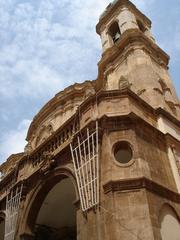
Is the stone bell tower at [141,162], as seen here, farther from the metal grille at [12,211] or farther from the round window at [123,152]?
the metal grille at [12,211]

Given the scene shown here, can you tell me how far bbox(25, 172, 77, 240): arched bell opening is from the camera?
1322 centimetres

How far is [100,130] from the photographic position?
11555 mm

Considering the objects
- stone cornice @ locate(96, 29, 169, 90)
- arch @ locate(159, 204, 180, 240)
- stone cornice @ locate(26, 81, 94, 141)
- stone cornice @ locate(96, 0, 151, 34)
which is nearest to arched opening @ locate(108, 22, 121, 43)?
stone cornice @ locate(96, 0, 151, 34)

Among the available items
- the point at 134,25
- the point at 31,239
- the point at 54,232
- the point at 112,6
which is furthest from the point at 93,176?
the point at 112,6

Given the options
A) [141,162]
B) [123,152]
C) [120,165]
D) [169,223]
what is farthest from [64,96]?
[169,223]

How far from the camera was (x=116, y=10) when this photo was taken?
25203 mm

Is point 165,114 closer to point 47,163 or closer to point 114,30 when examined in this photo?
point 47,163

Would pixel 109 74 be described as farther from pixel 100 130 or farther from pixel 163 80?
pixel 100 130

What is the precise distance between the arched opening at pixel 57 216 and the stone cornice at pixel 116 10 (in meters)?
15.4

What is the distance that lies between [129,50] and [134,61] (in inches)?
51.1

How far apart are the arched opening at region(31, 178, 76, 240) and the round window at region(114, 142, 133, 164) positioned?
354cm

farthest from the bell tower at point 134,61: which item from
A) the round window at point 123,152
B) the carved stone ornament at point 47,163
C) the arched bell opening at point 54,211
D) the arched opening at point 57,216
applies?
the arched opening at point 57,216

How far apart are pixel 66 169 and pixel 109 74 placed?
9537 mm

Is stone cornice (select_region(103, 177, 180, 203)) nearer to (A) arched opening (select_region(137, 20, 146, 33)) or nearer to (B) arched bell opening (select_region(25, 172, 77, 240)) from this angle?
(B) arched bell opening (select_region(25, 172, 77, 240))
